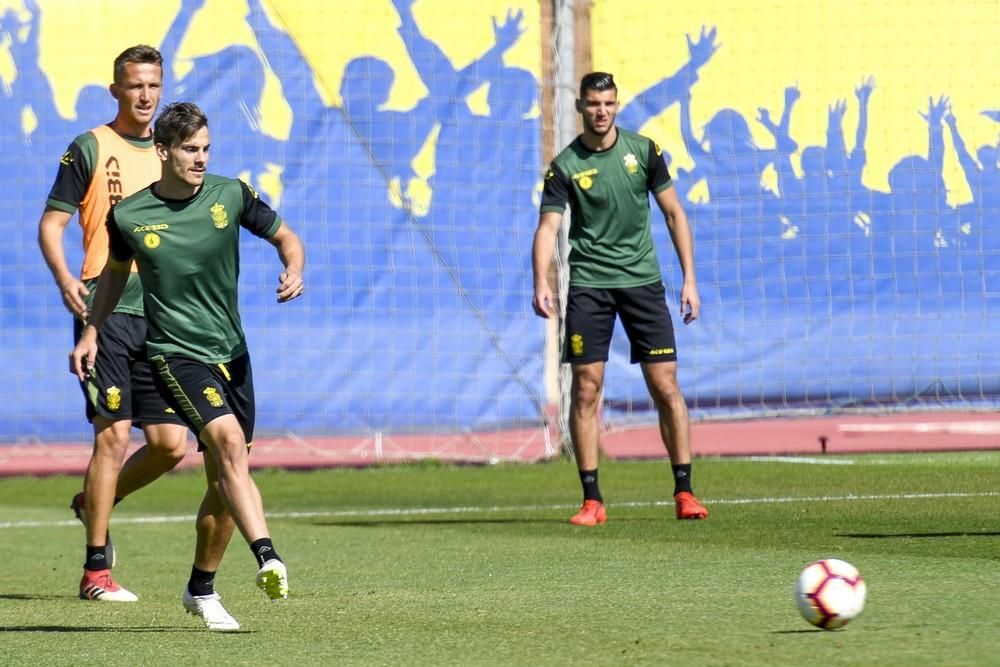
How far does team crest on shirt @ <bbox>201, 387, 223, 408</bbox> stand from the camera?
5855 millimetres

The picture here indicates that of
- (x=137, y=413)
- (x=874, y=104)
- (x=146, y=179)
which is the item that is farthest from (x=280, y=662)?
(x=874, y=104)

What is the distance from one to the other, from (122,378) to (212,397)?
1.47m

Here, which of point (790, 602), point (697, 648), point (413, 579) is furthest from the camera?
point (413, 579)

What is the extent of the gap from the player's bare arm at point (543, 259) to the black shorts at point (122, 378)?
7.65ft

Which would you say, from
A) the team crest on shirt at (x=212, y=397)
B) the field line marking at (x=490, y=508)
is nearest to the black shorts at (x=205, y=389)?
the team crest on shirt at (x=212, y=397)

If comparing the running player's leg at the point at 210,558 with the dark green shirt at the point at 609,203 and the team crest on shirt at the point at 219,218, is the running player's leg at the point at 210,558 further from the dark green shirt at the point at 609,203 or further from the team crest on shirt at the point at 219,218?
the dark green shirt at the point at 609,203

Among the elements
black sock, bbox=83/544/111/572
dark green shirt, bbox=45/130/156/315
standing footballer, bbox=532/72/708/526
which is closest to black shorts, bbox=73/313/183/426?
dark green shirt, bbox=45/130/156/315

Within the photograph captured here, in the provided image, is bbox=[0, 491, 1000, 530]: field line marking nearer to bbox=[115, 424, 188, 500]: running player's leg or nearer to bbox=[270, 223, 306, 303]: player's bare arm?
bbox=[115, 424, 188, 500]: running player's leg

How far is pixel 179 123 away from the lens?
589 centimetres

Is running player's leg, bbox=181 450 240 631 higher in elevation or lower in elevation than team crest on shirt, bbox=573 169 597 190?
lower

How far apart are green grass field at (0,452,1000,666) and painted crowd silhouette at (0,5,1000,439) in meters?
1.92

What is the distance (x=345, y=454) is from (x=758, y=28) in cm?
458

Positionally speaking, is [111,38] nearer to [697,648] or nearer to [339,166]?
[339,166]

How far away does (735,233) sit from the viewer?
46.2 feet
